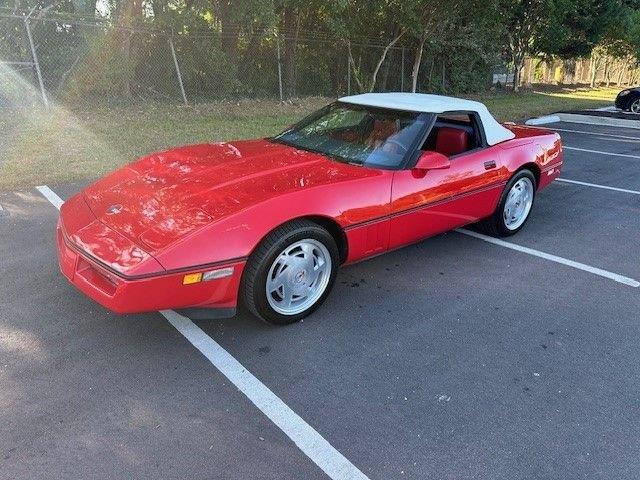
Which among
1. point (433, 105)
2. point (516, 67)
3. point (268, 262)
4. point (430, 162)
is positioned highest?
point (516, 67)

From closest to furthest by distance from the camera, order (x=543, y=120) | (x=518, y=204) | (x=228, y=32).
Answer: (x=518, y=204)
(x=228, y=32)
(x=543, y=120)

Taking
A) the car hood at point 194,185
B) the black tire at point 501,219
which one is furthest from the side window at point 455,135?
the car hood at point 194,185

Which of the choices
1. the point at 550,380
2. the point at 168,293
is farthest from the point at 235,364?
the point at 550,380

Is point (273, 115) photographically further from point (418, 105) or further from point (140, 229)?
point (140, 229)

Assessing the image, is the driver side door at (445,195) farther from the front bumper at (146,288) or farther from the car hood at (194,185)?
the front bumper at (146,288)

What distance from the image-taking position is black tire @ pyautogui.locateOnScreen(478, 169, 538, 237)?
15.7ft

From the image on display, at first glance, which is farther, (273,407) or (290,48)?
(290,48)

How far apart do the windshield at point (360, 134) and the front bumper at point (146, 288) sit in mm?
1504

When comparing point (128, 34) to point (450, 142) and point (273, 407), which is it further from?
point (273, 407)

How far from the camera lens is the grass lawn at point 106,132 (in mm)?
6629

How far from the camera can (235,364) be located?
2902mm

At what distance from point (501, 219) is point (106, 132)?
693 cm

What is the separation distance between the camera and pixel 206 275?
2.82m

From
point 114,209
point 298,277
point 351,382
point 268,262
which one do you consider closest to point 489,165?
point 298,277
